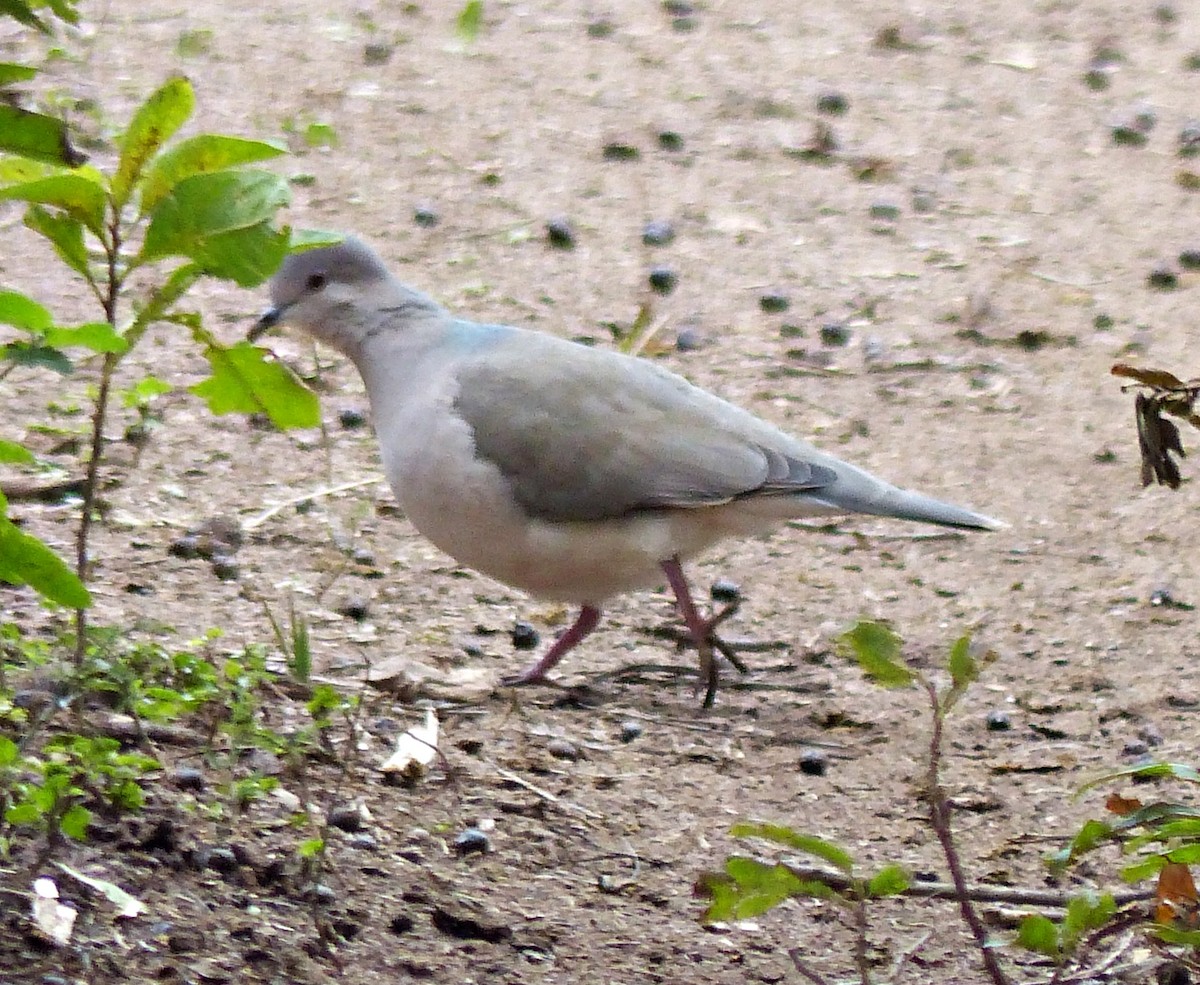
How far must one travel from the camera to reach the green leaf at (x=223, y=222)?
2.56 m

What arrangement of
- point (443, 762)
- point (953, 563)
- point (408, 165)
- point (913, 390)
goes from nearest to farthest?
point (443, 762)
point (953, 563)
point (913, 390)
point (408, 165)

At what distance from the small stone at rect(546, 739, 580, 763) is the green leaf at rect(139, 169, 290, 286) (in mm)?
1677

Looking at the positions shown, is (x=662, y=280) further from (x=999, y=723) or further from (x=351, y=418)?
(x=999, y=723)

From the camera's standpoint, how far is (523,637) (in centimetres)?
470

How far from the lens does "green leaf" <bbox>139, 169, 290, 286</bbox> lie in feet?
8.41

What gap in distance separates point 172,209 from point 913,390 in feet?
13.0

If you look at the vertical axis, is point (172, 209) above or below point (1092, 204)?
above

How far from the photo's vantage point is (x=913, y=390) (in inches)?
245

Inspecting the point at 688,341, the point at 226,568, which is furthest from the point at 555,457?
the point at 688,341

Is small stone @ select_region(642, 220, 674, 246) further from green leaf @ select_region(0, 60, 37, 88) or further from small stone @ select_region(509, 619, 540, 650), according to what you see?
green leaf @ select_region(0, 60, 37, 88)

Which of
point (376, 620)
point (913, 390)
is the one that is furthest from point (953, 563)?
point (376, 620)

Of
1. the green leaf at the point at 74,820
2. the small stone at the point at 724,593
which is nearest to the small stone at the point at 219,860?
the green leaf at the point at 74,820

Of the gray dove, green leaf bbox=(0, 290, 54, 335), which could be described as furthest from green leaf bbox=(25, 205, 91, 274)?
the gray dove

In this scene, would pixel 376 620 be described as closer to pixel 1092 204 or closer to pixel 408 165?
pixel 408 165
